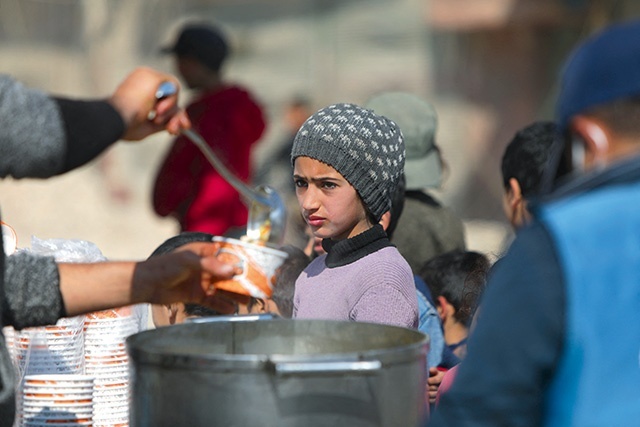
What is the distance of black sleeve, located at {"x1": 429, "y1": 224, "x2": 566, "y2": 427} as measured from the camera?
1.53 meters

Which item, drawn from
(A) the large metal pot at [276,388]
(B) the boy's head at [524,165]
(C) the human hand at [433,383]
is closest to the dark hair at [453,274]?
(B) the boy's head at [524,165]

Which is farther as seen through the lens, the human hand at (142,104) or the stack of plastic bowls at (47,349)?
the stack of plastic bowls at (47,349)

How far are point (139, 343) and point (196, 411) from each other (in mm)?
260

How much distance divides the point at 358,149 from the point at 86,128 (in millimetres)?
1083

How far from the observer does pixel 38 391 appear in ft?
8.60

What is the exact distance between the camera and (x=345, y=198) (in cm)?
294

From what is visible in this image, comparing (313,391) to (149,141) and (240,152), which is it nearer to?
(240,152)

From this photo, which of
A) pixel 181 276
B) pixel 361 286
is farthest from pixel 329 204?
pixel 181 276

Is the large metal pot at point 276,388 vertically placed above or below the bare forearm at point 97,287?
below

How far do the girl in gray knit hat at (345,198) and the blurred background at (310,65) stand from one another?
650 centimetres

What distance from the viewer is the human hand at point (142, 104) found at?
2.05 m

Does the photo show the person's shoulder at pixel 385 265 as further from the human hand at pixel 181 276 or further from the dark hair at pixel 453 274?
the dark hair at pixel 453 274

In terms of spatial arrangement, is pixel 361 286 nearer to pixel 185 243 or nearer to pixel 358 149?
pixel 358 149

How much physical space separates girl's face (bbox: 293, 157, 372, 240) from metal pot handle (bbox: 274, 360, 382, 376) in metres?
1.11
